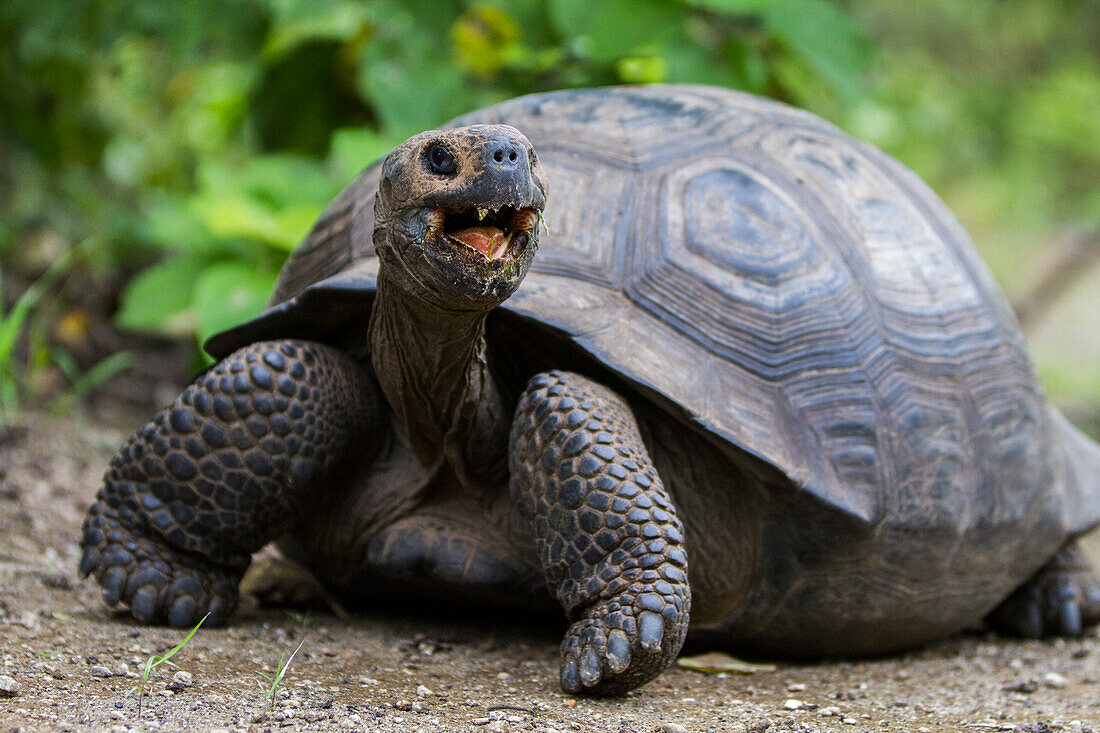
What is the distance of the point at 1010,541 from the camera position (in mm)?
3023

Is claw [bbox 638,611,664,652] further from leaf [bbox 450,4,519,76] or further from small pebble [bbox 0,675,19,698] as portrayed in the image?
leaf [bbox 450,4,519,76]

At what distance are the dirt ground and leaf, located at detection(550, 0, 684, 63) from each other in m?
2.23

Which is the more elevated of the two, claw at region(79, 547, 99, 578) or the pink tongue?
the pink tongue

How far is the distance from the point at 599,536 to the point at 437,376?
20.4 inches

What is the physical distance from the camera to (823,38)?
4.28m

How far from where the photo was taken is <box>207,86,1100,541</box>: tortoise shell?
2529 millimetres

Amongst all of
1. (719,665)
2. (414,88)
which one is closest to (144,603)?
(719,665)

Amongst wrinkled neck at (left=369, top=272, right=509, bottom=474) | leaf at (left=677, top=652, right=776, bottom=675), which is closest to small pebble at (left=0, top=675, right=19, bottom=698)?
wrinkled neck at (left=369, top=272, right=509, bottom=474)

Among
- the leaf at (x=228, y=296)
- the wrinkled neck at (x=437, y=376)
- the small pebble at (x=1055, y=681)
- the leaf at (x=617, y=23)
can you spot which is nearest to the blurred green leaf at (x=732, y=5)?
the leaf at (x=617, y=23)

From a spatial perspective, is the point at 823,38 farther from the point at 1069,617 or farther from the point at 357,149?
the point at 1069,617

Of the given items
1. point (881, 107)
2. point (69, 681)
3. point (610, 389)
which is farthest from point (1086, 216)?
point (69, 681)

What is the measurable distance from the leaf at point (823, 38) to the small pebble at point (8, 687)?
3476 millimetres

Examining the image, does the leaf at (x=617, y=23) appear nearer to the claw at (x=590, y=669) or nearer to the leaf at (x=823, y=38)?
the leaf at (x=823, y=38)

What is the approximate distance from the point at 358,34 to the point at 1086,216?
9.11m
